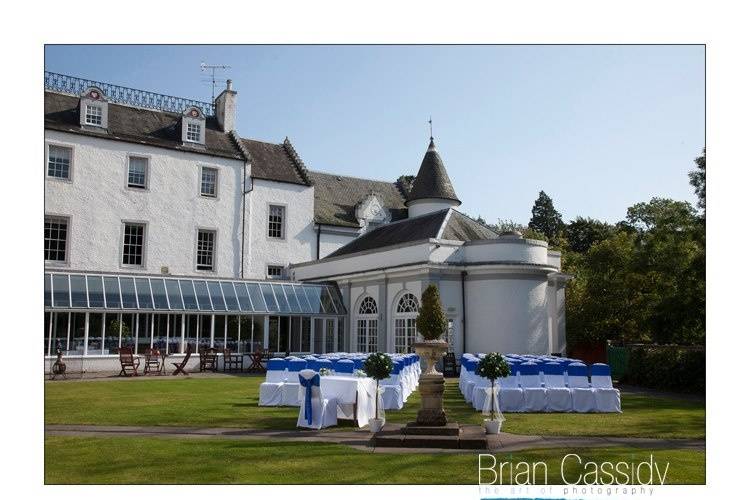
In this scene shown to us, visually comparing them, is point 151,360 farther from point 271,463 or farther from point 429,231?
point 271,463

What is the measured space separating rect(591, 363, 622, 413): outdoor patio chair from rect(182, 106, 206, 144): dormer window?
2376 cm

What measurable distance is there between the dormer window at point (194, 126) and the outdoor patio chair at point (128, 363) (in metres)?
12.0

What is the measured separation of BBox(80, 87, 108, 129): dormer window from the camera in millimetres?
30344

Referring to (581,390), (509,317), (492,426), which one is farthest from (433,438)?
(509,317)

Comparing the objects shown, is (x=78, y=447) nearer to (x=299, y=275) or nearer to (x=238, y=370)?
(x=238, y=370)

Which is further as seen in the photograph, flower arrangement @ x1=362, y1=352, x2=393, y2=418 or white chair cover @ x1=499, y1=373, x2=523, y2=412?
white chair cover @ x1=499, y1=373, x2=523, y2=412

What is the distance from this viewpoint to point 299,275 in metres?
33.6

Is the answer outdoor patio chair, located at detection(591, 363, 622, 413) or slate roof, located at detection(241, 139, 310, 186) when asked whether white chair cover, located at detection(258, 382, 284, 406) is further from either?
slate roof, located at detection(241, 139, 310, 186)

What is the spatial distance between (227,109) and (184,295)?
11.7 m

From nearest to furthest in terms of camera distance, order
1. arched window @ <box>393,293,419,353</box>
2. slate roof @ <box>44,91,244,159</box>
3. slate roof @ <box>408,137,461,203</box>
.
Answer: arched window @ <box>393,293,419,353</box>
slate roof @ <box>44,91,244,159</box>
slate roof @ <box>408,137,461,203</box>

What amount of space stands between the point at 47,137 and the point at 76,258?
515cm

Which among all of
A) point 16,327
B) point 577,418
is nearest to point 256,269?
point 577,418

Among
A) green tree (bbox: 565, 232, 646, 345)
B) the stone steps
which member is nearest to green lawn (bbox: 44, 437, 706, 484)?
the stone steps

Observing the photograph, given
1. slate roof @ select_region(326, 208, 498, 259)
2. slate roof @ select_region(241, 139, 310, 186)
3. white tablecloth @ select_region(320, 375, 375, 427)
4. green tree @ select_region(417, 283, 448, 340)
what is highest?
slate roof @ select_region(241, 139, 310, 186)
